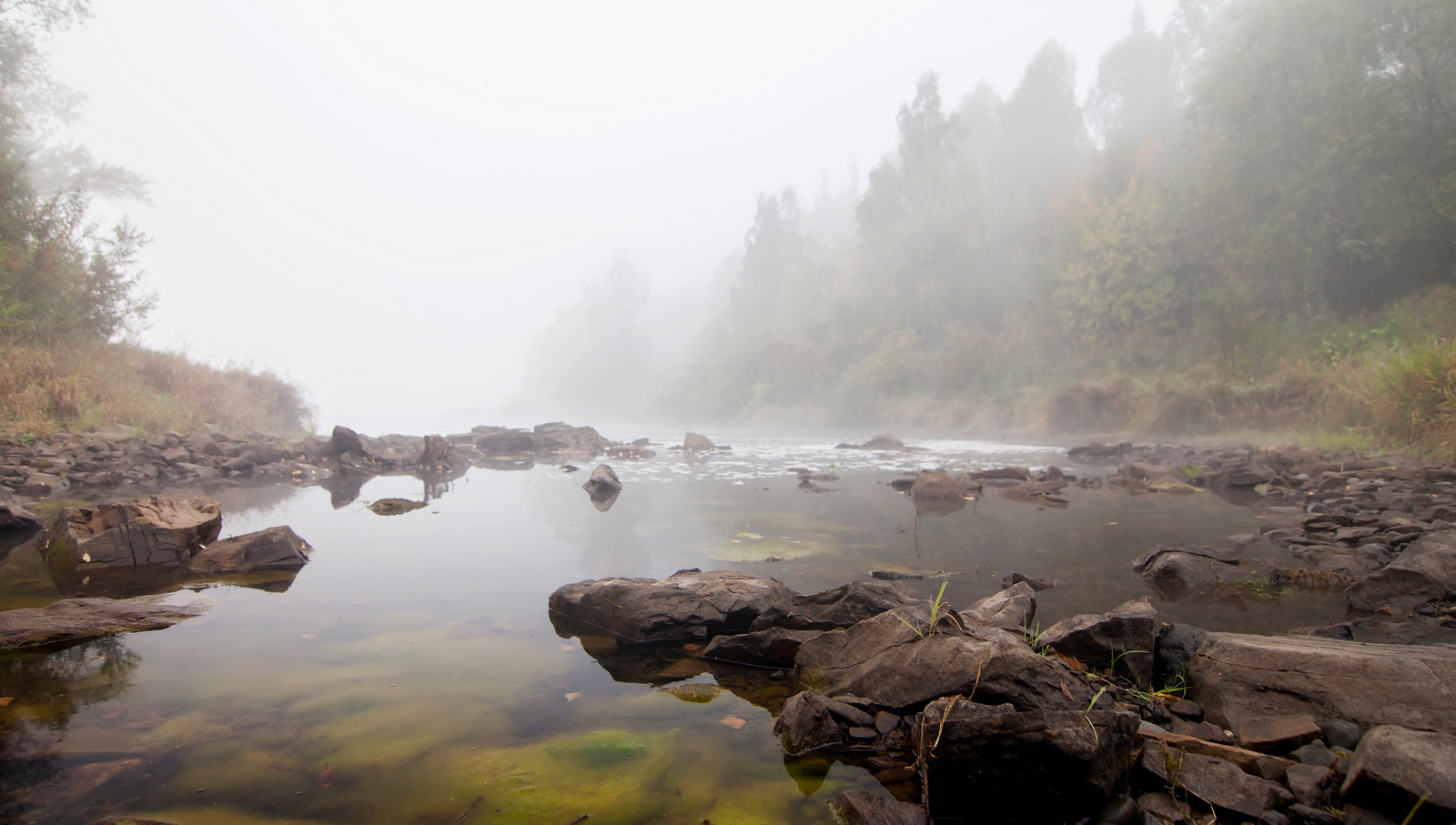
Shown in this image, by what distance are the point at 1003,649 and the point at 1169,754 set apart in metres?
0.69

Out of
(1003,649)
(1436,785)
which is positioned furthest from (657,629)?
(1436,785)

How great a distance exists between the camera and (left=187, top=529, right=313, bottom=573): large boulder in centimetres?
556

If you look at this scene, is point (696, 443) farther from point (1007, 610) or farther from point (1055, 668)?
point (1055, 668)

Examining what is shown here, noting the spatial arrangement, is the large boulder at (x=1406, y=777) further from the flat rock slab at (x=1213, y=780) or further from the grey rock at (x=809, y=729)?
the grey rock at (x=809, y=729)

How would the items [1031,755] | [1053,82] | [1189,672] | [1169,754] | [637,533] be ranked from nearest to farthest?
1. [1031,755]
2. [1169,754]
3. [1189,672]
4. [637,533]
5. [1053,82]

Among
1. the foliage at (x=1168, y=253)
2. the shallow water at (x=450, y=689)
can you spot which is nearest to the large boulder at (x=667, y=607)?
the shallow water at (x=450, y=689)

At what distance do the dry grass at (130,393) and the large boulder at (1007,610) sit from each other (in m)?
15.5

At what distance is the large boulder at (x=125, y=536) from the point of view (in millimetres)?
5453

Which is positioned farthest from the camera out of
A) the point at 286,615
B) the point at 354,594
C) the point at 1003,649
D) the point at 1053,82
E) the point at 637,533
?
the point at 1053,82

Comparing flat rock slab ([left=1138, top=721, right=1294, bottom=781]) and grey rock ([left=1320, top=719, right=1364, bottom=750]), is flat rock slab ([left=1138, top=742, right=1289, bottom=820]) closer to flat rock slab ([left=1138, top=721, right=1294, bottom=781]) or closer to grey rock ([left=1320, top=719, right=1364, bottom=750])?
flat rock slab ([left=1138, top=721, right=1294, bottom=781])

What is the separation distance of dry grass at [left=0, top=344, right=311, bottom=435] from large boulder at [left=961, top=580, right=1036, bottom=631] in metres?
15.5

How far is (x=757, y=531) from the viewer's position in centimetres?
773

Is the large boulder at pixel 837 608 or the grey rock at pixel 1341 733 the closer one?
the grey rock at pixel 1341 733

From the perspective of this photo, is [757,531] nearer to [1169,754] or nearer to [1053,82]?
[1169,754]
